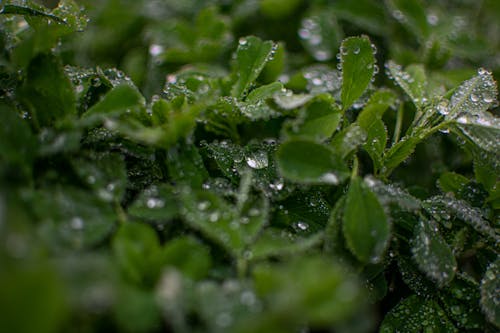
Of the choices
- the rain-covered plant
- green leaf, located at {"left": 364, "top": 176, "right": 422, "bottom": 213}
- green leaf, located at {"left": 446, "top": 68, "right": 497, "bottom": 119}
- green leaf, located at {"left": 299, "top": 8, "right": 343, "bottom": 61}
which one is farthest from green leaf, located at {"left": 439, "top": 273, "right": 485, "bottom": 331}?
green leaf, located at {"left": 299, "top": 8, "right": 343, "bottom": 61}

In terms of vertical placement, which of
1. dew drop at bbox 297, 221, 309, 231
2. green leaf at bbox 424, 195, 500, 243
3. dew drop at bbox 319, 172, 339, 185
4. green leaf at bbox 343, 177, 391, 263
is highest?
dew drop at bbox 319, 172, 339, 185

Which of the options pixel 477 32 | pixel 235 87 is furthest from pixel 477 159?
pixel 477 32

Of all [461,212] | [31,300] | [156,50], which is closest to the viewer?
[31,300]

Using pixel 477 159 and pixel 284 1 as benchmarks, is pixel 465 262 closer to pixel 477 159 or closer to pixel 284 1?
pixel 477 159

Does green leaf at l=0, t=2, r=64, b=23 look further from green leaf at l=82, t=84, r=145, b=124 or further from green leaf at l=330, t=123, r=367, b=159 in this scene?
green leaf at l=330, t=123, r=367, b=159

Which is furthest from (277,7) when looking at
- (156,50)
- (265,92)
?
(265,92)

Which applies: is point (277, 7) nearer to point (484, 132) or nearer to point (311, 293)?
point (484, 132)

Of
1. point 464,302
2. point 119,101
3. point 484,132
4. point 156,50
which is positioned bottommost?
point 464,302
